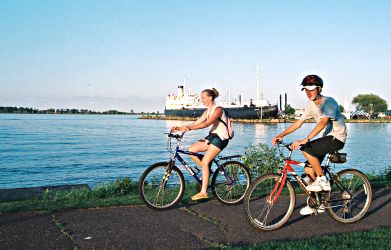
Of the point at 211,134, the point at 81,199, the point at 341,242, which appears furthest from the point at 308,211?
the point at 81,199

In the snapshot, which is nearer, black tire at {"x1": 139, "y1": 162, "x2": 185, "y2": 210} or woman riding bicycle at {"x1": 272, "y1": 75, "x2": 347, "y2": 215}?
woman riding bicycle at {"x1": 272, "y1": 75, "x2": 347, "y2": 215}

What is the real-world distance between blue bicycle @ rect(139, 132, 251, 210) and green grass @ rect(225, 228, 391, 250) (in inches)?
82.6

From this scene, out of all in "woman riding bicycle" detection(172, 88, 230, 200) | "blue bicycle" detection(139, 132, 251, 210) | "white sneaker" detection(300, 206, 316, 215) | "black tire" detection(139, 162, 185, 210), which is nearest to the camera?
"white sneaker" detection(300, 206, 316, 215)

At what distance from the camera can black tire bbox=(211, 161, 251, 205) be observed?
6.76 metres

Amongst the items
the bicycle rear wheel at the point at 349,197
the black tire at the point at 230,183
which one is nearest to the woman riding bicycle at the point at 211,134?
the black tire at the point at 230,183

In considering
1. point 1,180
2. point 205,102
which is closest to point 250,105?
point 1,180

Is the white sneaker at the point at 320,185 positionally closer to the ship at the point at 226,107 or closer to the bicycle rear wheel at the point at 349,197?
the bicycle rear wheel at the point at 349,197

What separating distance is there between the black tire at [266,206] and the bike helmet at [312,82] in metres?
1.25

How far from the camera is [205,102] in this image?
6.70 m

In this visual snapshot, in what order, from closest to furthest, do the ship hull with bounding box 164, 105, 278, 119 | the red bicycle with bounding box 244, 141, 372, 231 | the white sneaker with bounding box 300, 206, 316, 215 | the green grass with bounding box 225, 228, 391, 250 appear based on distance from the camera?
the green grass with bounding box 225, 228, 391, 250 → the red bicycle with bounding box 244, 141, 372, 231 → the white sneaker with bounding box 300, 206, 316, 215 → the ship hull with bounding box 164, 105, 278, 119

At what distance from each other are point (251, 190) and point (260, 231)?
54cm

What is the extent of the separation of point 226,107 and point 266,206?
102297 millimetres

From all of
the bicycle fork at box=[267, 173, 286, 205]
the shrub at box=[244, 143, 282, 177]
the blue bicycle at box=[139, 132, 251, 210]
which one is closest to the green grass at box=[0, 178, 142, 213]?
the blue bicycle at box=[139, 132, 251, 210]

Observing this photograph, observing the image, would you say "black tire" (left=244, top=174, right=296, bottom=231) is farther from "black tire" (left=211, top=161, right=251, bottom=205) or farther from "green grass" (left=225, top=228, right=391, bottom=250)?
"black tire" (left=211, top=161, right=251, bottom=205)
